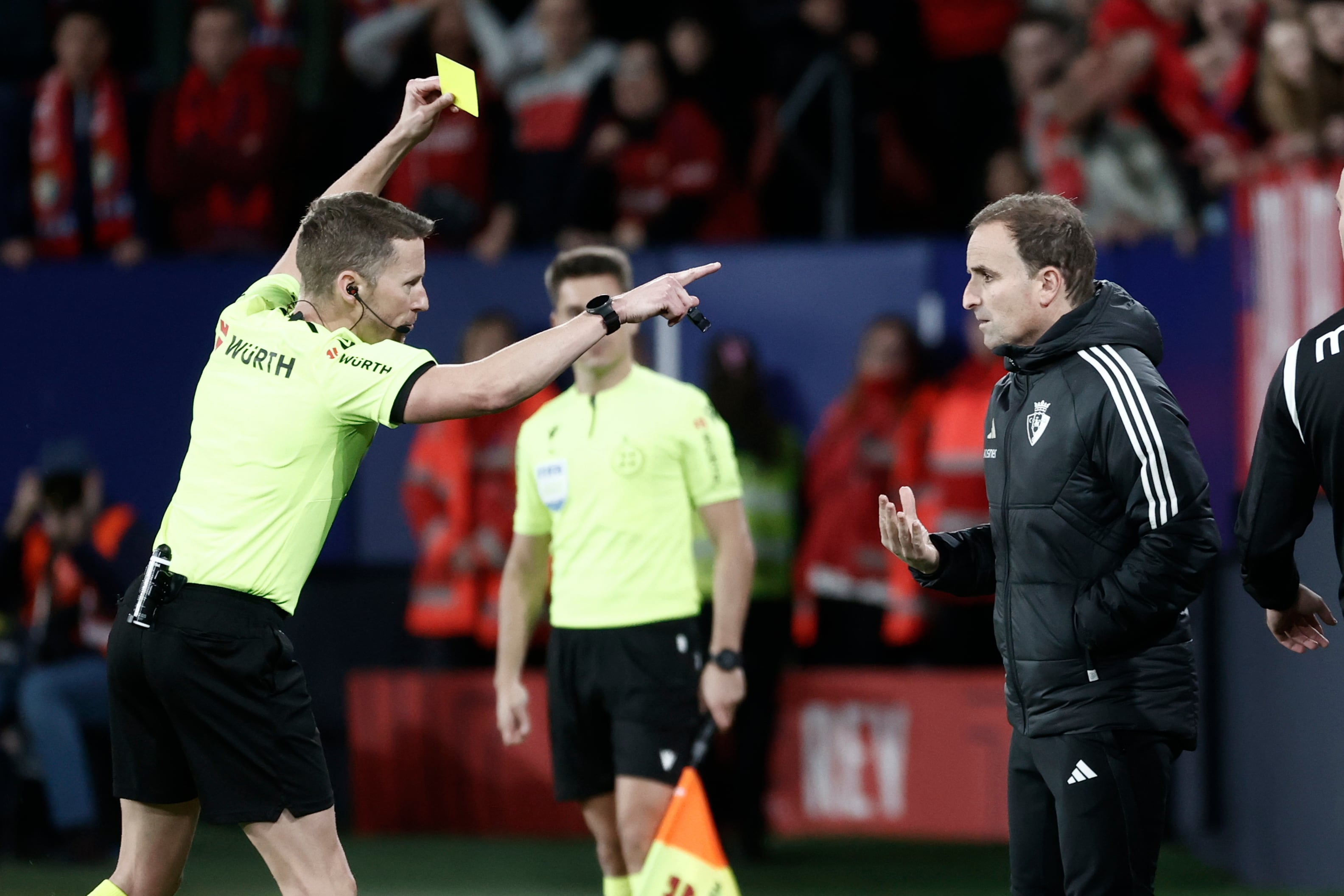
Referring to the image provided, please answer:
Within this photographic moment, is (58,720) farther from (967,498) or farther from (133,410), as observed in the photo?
(967,498)

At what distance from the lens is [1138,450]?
3.68 meters

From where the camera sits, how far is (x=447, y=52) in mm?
10492

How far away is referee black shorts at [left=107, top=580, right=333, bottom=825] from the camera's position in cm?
394

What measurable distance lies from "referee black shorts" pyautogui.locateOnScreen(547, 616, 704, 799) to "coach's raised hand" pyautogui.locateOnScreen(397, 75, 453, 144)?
1729mm

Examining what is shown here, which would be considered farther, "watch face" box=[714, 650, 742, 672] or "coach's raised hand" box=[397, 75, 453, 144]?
"watch face" box=[714, 650, 742, 672]

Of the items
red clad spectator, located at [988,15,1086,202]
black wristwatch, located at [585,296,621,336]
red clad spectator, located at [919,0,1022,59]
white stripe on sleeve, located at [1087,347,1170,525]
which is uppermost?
red clad spectator, located at [919,0,1022,59]

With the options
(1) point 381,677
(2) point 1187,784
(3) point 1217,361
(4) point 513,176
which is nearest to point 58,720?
(1) point 381,677

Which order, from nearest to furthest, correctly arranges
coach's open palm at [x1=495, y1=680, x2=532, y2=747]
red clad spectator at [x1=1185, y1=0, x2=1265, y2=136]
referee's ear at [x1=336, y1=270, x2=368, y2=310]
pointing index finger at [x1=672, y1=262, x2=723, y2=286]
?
pointing index finger at [x1=672, y1=262, x2=723, y2=286], referee's ear at [x1=336, y1=270, x2=368, y2=310], coach's open palm at [x1=495, y1=680, x2=532, y2=747], red clad spectator at [x1=1185, y1=0, x2=1265, y2=136]

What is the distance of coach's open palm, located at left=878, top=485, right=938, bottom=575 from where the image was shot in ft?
13.1

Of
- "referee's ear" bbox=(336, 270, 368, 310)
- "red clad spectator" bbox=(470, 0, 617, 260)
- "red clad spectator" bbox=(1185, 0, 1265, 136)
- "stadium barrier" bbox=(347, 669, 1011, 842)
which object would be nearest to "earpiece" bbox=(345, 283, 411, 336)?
"referee's ear" bbox=(336, 270, 368, 310)

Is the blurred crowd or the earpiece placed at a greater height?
the blurred crowd

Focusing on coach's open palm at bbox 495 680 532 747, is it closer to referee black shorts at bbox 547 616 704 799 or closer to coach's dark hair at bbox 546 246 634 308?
referee black shorts at bbox 547 616 704 799

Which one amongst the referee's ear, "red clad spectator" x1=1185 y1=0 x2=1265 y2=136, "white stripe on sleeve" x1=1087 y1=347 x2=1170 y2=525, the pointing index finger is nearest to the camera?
"white stripe on sleeve" x1=1087 y1=347 x2=1170 y2=525

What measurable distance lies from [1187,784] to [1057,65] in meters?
3.93
